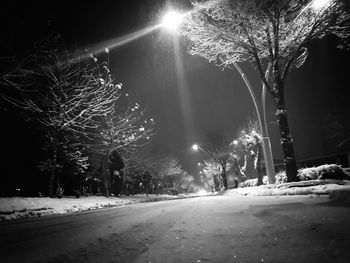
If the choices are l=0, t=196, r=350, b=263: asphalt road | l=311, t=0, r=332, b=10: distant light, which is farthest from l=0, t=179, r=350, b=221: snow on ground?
l=311, t=0, r=332, b=10: distant light

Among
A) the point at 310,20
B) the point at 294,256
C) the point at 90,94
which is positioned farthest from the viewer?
the point at 90,94

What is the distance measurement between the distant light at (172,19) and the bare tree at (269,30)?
49cm

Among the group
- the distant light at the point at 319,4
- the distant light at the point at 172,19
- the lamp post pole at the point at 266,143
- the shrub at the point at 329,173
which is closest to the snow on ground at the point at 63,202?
the lamp post pole at the point at 266,143

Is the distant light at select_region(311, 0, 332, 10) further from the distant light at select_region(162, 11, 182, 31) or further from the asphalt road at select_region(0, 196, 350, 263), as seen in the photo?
the asphalt road at select_region(0, 196, 350, 263)

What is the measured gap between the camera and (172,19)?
16094 millimetres

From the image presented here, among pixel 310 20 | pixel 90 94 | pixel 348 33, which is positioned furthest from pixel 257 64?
pixel 90 94

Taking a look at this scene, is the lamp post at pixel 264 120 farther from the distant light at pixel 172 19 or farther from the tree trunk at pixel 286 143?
the tree trunk at pixel 286 143

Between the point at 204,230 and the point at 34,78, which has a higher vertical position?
the point at 34,78

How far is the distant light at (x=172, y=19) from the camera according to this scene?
16078 millimetres

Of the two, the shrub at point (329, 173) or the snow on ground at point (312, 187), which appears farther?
the shrub at point (329, 173)

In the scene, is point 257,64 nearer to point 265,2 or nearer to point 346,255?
point 265,2

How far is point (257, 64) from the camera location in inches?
664

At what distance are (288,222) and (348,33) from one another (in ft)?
46.0

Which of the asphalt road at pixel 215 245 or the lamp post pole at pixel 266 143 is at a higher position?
the lamp post pole at pixel 266 143
